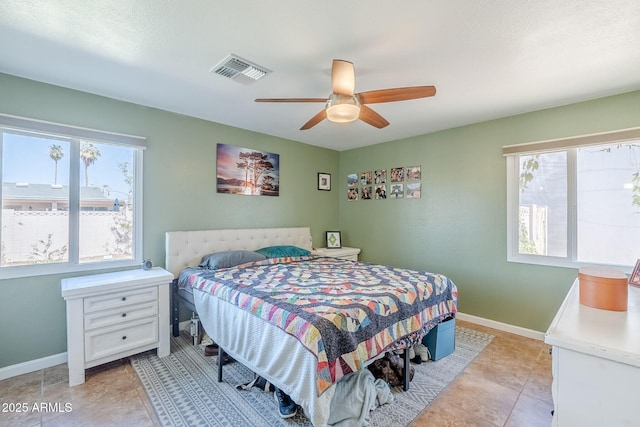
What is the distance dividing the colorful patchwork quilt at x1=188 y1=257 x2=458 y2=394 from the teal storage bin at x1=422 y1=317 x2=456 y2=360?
0.16m

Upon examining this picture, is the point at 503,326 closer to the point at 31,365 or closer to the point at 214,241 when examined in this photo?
the point at 214,241

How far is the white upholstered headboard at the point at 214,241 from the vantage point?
10.6 feet

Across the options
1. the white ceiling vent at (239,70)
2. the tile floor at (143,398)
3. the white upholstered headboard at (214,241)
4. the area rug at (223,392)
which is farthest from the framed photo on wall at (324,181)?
the tile floor at (143,398)

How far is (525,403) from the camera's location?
207 centimetres

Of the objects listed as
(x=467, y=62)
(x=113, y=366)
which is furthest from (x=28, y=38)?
(x=467, y=62)

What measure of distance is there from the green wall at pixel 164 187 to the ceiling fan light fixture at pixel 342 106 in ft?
7.20

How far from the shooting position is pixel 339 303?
1.92m

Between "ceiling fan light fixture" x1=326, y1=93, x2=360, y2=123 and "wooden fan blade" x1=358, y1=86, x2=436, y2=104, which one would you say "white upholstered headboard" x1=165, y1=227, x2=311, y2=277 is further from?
"wooden fan blade" x1=358, y1=86, x2=436, y2=104

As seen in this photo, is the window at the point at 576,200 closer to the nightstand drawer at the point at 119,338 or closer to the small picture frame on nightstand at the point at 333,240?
the small picture frame on nightstand at the point at 333,240

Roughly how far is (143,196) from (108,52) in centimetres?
150

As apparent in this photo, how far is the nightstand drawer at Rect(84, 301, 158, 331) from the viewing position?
234cm

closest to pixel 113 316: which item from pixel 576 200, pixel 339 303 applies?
pixel 339 303

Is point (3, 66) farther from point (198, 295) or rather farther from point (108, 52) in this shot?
point (198, 295)

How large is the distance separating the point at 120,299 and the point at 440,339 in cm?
295
